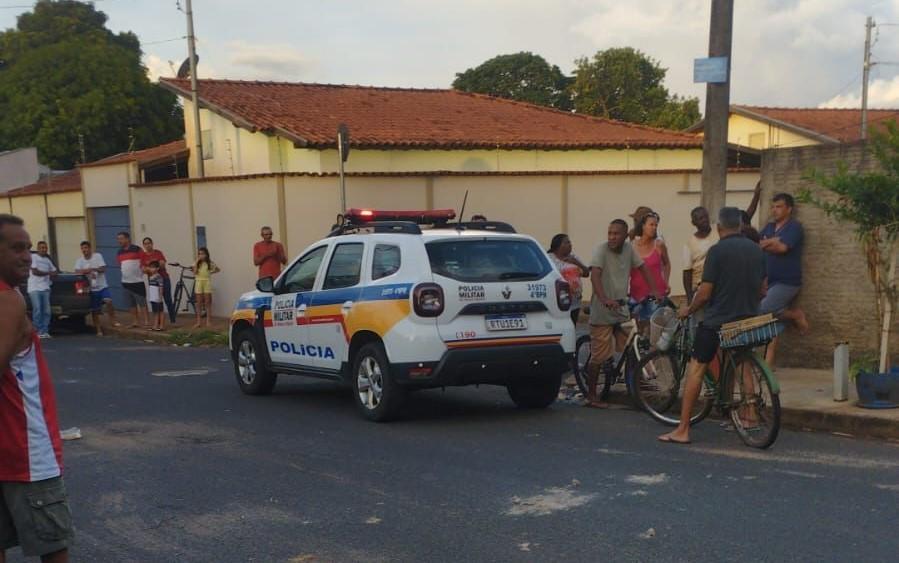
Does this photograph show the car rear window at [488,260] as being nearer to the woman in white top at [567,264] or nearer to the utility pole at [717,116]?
the woman in white top at [567,264]

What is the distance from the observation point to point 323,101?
23312 millimetres

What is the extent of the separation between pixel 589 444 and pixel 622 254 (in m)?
2.25

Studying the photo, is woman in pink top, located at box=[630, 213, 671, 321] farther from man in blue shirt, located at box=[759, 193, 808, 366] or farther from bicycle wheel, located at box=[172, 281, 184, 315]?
bicycle wheel, located at box=[172, 281, 184, 315]

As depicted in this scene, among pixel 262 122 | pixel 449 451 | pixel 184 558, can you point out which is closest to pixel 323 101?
pixel 262 122

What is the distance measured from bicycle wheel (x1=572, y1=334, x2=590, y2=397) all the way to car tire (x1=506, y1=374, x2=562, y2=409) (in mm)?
539

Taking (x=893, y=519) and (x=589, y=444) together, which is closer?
(x=893, y=519)

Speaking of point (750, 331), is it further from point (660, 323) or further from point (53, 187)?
point (53, 187)

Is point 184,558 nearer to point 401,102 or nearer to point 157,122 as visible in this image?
point 401,102

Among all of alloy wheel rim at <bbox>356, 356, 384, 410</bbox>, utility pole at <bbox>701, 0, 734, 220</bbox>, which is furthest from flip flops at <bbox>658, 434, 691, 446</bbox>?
utility pole at <bbox>701, 0, 734, 220</bbox>

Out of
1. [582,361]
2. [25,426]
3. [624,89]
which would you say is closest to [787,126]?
[624,89]

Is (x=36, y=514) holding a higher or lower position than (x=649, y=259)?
lower

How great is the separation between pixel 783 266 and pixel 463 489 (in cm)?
502

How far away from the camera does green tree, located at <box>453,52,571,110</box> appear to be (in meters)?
56.7

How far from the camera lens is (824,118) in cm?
3734
